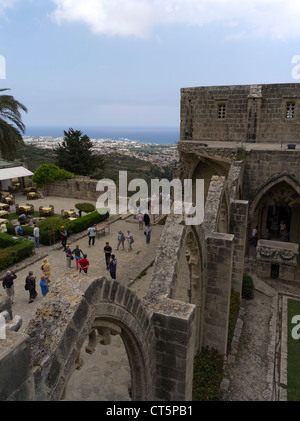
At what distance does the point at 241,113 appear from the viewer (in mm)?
17812

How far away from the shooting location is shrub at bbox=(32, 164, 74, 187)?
75.3 feet

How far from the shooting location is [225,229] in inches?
406

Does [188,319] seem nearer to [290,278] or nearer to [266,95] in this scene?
[290,278]

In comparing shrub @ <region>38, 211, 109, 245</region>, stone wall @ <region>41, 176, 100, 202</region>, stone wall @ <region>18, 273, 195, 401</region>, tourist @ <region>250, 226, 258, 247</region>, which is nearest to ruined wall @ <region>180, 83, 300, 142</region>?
tourist @ <region>250, 226, 258, 247</region>

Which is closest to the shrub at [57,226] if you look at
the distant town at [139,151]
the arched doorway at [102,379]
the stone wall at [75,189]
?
the stone wall at [75,189]

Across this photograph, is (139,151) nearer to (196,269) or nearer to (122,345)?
(122,345)

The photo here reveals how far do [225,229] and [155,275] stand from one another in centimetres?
567

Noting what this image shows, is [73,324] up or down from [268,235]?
up

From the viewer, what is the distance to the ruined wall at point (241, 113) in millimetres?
16938

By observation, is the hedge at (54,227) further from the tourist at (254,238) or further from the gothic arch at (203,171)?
the tourist at (254,238)

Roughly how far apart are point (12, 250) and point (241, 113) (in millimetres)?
13716

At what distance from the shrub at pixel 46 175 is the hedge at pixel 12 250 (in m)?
10.2

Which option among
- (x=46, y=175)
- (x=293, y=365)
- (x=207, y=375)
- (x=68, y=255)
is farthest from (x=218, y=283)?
(x=46, y=175)
